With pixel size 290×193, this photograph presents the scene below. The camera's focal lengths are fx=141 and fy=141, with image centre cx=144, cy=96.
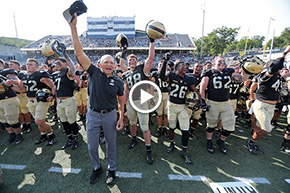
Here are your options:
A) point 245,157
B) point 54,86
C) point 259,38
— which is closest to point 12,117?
point 54,86

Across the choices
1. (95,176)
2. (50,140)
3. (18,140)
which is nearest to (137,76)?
(95,176)

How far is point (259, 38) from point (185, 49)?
65.6 m

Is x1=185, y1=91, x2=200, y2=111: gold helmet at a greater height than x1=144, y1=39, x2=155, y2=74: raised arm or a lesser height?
lesser

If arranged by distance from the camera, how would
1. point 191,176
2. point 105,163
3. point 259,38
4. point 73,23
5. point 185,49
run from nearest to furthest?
point 73,23
point 191,176
point 105,163
point 185,49
point 259,38

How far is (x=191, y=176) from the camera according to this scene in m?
2.93

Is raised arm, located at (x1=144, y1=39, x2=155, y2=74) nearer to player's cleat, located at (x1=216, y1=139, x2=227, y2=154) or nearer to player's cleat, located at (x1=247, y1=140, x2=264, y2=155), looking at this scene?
player's cleat, located at (x1=216, y1=139, x2=227, y2=154)

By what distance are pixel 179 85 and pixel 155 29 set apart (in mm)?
1367

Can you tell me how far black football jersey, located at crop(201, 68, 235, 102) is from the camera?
355 cm

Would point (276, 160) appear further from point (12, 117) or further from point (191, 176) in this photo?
point (12, 117)

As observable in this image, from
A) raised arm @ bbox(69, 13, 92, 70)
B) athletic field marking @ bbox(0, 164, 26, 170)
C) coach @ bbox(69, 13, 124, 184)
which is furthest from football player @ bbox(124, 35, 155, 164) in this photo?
athletic field marking @ bbox(0, 164, 26, 170)

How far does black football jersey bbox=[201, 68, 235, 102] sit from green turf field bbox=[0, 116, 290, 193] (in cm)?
151

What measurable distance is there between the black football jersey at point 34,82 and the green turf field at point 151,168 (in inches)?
62.6

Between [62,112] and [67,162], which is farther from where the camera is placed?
[62,112]

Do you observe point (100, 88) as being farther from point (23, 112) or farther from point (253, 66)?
point (23, 112)
